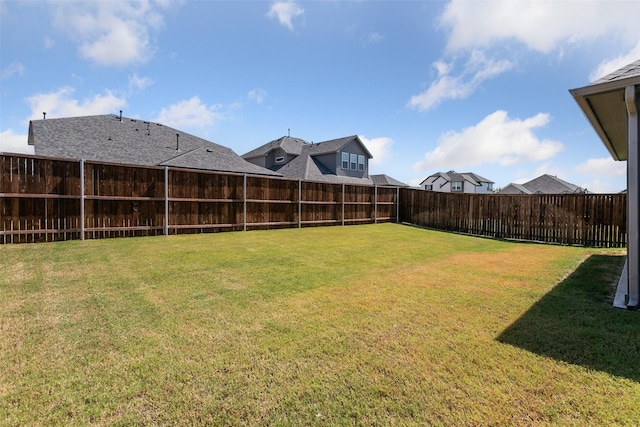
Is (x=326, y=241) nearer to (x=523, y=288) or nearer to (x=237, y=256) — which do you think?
(x=237, y=256)

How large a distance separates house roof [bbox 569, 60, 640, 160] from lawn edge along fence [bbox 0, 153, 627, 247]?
513 centimetres

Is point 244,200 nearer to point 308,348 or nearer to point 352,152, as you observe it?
point 308,348

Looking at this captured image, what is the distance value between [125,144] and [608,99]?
19.5m

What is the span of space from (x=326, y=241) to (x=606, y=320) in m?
6.74

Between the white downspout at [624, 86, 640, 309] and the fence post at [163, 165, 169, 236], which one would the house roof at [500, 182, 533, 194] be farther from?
the fence post at [163, 165, 169, 236]

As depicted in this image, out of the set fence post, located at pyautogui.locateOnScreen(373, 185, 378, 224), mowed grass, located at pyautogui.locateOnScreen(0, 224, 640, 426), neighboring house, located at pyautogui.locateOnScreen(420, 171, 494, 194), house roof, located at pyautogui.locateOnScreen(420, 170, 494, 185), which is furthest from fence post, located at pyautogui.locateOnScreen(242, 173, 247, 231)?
house roof, located at pyautogui.locateOnScreen(420, 170, 494, 185)

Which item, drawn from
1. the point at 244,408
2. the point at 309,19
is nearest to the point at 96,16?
the point at 309,19

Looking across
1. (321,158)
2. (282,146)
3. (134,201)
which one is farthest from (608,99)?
(282,146)

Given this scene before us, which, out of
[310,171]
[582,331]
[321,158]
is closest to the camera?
[582,331]

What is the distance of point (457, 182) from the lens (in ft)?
171

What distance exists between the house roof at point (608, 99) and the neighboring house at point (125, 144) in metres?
15.4

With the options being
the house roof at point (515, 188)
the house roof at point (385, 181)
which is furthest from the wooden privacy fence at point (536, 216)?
the house roof at point (515, 188)

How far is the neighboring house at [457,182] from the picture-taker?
5193 centimetres

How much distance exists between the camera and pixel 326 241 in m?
9.49
